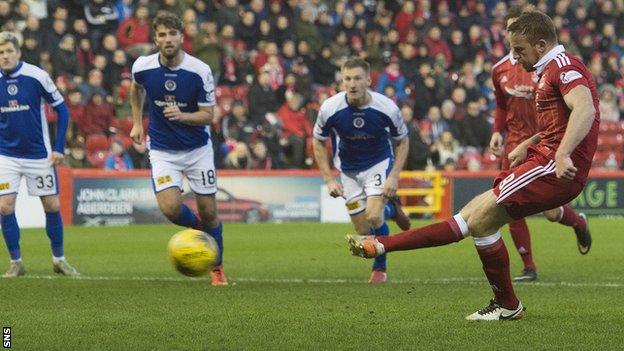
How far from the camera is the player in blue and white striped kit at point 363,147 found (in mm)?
11430

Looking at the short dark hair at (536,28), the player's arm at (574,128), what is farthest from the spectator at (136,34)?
the player's arm at (574,128)

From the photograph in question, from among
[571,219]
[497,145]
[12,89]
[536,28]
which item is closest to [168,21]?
[12,89]

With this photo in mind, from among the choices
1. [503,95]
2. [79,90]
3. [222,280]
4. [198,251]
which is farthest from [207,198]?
[79,90]

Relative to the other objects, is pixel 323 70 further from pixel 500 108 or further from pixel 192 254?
pixel 192 254

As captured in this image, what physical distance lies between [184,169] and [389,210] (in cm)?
242

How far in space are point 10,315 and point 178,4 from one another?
55.8ft

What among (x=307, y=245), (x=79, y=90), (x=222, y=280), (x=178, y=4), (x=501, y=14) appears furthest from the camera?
(x=501, y=14)

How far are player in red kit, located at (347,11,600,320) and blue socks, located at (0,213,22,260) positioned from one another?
5.07 meters

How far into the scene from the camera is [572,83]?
787 centimetres

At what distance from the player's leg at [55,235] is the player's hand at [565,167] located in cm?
604

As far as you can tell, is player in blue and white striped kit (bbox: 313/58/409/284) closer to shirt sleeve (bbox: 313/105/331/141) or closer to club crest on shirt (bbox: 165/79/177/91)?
shirt sleeve (bbox: 313/105/331/141)

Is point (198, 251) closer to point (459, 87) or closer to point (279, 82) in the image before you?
point (279, 82)

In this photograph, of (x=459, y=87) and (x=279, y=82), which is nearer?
(x=279, y=82)

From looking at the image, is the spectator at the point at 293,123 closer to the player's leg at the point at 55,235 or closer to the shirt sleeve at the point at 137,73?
the player's leg at the point at 55,235
